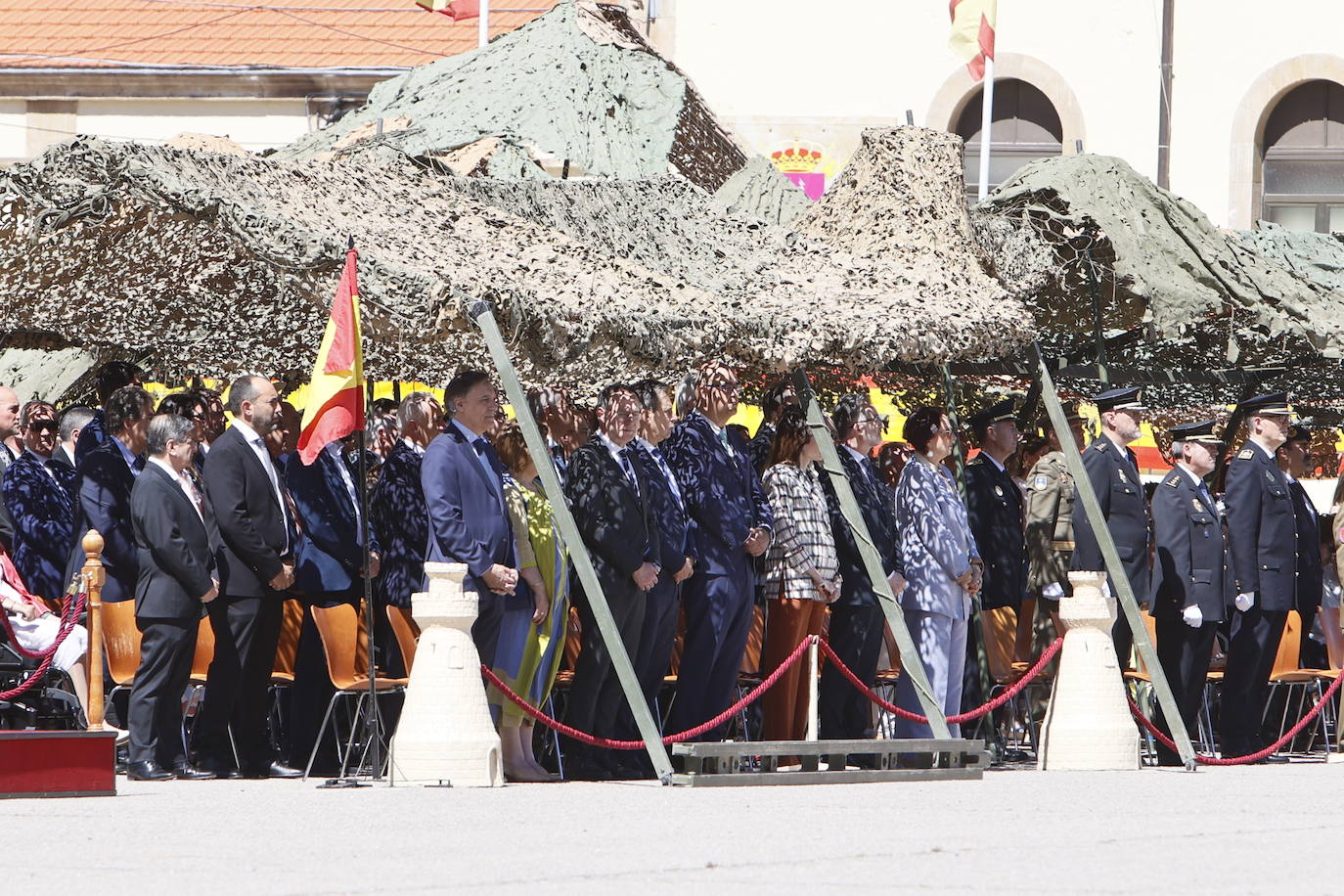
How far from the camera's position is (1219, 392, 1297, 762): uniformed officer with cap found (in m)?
12.9

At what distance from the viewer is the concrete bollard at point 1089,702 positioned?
11.8m

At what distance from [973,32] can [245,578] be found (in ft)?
50.2

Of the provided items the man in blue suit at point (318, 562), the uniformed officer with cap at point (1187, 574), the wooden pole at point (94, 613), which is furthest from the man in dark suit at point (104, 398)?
the uniformed officer with cap at point (1187, 574)

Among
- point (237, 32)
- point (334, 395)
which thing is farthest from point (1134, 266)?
point (237, 32)

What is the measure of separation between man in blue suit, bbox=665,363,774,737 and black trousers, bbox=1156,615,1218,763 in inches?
114

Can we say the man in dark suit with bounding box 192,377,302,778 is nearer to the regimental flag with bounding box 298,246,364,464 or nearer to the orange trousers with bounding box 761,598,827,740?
the regimental flag with bounding box 298,246,364,464

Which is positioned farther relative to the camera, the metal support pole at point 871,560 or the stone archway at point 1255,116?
the stone archway at point 1255,116

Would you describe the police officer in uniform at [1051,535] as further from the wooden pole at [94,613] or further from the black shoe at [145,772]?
the wooden pole at [94,613]

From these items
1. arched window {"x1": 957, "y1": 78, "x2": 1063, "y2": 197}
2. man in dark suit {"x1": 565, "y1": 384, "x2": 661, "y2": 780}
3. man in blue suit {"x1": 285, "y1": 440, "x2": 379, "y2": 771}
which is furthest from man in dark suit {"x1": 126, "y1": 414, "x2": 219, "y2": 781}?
arched window {"x1": 957, "y1": 78, "x2": 1063, "y2": 197}

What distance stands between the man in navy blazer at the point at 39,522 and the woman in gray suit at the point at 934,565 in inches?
165

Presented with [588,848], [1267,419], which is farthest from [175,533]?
[1267,419]

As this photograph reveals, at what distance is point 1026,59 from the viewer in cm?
2533

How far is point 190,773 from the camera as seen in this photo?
400 inches

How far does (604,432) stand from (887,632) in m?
2.82
